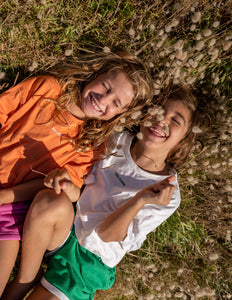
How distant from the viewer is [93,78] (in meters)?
2.57

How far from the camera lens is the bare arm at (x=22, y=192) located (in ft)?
7.32

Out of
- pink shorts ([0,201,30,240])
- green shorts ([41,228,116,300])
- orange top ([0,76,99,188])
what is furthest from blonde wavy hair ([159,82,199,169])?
pink shorts ([0,201,30,240])

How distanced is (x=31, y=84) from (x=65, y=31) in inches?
25.0

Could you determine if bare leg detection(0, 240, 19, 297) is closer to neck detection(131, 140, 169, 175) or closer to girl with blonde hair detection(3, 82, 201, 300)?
girl with blonde hair detection(3, 82, 201, 300)

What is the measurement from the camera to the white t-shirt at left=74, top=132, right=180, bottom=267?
90.4 inches

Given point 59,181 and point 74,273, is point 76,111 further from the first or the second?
point 74,273

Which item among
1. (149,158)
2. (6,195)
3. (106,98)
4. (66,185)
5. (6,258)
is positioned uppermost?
(106,98)

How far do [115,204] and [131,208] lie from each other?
37cm

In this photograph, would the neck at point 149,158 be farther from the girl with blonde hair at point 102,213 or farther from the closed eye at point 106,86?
the closed eye at point 106,86

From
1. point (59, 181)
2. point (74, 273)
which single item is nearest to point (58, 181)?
point (59, 181)

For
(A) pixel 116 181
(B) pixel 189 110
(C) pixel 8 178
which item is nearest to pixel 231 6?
(B) pixel 189 110

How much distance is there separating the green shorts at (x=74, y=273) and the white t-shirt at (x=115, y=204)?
9 centimetres

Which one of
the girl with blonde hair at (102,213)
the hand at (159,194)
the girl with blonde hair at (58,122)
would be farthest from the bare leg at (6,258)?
the hand at (159,194)

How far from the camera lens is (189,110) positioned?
2434mm
